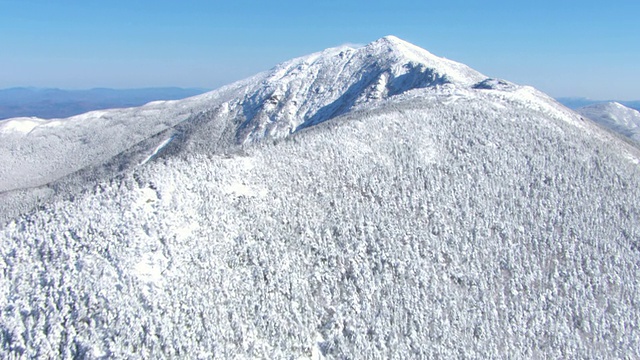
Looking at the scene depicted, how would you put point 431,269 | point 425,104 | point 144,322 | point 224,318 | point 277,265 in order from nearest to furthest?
1. point 144,322
2. point 224,318
3. point 277,265
4. point 431,269
5. point 425,104

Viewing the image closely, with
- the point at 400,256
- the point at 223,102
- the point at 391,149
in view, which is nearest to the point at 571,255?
the point at 400,256

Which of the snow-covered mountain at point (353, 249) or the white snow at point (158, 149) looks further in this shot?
the white snow at point (158, 149)

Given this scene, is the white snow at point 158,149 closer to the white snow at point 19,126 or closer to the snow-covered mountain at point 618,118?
the white snow at point 19,126

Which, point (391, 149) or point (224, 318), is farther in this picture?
point (391, 149)

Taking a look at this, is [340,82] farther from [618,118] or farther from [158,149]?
[618,118]

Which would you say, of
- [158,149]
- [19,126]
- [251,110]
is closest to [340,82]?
[251,110]

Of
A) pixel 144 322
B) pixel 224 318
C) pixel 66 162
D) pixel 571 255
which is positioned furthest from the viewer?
pixel 66 162

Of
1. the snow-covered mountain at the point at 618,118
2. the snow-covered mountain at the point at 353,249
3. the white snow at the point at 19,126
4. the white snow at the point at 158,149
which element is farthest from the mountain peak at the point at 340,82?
the snow-covered mountain at the point at 618,118

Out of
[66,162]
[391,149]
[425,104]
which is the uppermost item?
[425,104]

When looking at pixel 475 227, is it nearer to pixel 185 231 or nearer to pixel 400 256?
pixel 400 256

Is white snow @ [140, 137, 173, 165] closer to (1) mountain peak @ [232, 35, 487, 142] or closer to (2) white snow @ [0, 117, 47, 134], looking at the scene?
(1) mountain peak @ [232, 35, 487, 142]
